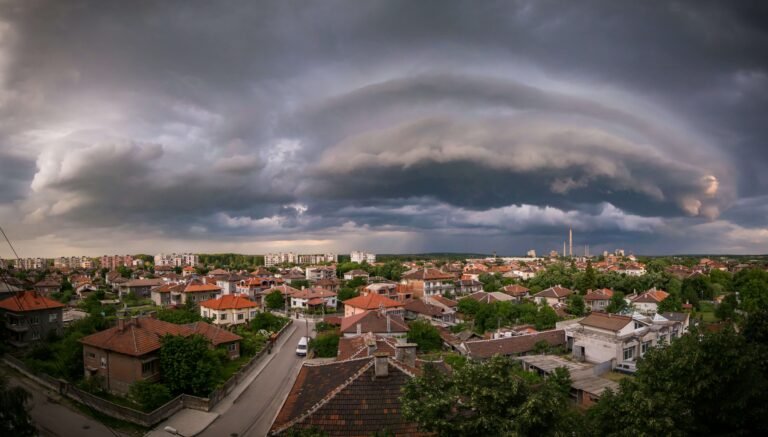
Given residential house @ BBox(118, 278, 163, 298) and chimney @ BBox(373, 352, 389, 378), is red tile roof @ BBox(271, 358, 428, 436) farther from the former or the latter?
residential house @ BBox(118, 278, 163, 298)

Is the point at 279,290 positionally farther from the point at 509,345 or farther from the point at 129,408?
the point at 129,408

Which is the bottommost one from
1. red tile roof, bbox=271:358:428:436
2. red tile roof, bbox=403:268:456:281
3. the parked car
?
the parked car

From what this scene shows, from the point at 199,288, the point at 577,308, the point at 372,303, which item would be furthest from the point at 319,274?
the point at 577,308

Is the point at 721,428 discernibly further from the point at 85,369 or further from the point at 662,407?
the point at 85,369

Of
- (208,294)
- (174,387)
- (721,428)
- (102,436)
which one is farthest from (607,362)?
(208,294)

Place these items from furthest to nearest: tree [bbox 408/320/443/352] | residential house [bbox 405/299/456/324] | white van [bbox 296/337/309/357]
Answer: residential house [bbox 405/299/456/324]
tree [bbox 408/320/443/352]
white van [bbox 296/337/309/357]

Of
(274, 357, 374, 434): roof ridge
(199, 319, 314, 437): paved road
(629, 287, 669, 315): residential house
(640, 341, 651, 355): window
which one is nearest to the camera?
(274, 357, 374, 434): roof ridge

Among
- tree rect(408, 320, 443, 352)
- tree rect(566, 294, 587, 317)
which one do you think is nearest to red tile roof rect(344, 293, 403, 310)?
tree rect(408, 320, 443, 352)
